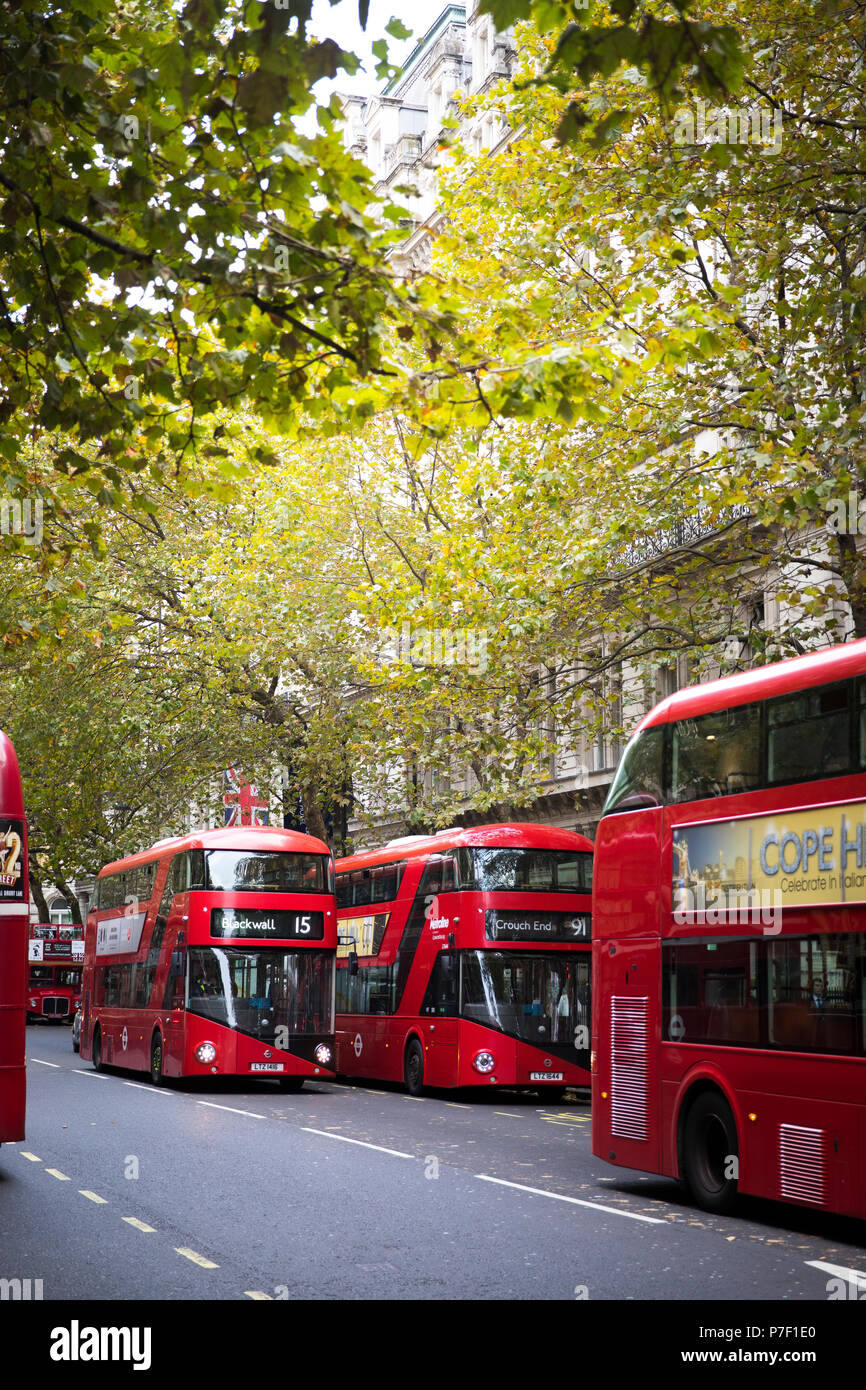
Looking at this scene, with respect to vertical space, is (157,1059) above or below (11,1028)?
below

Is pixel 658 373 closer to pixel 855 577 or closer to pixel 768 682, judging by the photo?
pixel 855 577

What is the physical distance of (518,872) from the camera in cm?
2169

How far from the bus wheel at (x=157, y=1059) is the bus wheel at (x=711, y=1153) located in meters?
13.1

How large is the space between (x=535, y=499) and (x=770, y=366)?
4172mm

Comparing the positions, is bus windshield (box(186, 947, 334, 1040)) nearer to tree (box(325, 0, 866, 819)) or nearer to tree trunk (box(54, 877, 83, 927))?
tree (box(325, 0, 866, 819))

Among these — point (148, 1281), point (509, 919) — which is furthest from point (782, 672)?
point (509, 919)

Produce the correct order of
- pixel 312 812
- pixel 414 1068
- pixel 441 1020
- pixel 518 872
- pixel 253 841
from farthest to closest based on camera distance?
pixel 312 812 < pixel 414 1068 < pixel 253 841 < pixel 441 1020 < pixel 518 872

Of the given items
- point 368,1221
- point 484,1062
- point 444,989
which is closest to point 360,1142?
point 368,1221

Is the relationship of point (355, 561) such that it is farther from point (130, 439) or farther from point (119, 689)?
point (130, 439)

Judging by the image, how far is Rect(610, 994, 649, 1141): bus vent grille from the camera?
1236cm

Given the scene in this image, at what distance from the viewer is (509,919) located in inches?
845

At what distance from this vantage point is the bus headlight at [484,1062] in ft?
69.8

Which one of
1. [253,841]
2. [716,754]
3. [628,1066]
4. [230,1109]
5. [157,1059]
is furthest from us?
[157,1059]

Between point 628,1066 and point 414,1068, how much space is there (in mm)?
11299
